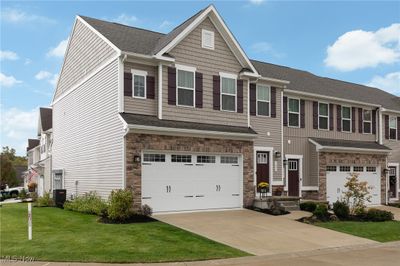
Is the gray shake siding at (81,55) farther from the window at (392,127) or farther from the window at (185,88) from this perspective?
the window at (392,127)

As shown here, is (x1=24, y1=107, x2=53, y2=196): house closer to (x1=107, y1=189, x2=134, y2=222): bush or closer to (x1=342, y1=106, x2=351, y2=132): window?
(x1=107, y1=189, x2=134, y2=222): bush

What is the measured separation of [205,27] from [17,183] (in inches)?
2005

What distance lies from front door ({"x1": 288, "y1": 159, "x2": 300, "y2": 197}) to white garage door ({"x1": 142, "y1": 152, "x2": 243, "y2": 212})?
4.61m

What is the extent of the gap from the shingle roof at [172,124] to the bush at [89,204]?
355 centimetres

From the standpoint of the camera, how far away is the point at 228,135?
19703 mm

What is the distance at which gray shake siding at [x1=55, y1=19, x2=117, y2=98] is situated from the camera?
20.2 m

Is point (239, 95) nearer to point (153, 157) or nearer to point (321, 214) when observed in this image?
point (153, 157)

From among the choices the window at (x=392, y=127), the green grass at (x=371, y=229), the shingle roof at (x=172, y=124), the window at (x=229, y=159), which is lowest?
the green grass at (x=371, y=229)

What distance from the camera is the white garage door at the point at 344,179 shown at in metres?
25.0

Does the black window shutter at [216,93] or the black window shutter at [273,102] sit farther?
the black window shutter at [273,102]

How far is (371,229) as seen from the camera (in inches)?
650

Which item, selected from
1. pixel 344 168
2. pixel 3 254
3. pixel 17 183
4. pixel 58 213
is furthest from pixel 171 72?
pixel 17 183

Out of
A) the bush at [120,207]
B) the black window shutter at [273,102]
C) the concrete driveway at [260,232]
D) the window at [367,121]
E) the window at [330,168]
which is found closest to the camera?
the concrete driveway at [260,232]

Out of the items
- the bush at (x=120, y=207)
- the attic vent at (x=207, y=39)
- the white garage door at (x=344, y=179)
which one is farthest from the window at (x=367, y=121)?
the bush at (x=120, y=207)
